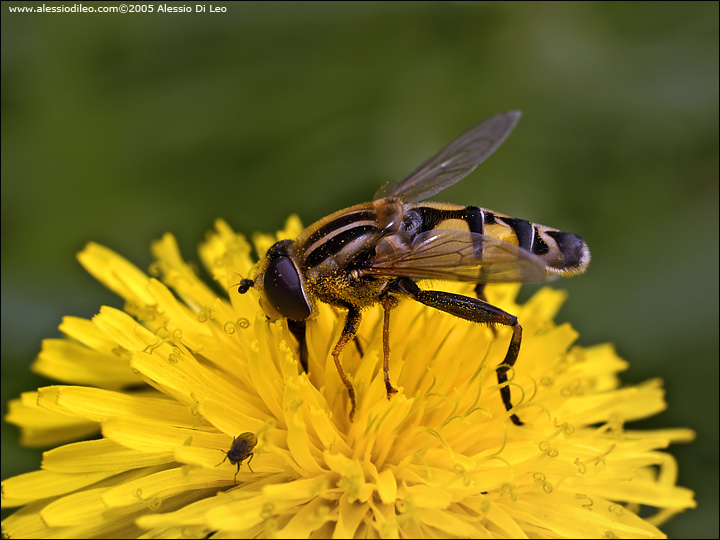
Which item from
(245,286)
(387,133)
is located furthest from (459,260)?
(387,133)

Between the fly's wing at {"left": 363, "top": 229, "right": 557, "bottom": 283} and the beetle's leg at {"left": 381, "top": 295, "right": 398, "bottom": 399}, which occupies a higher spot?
the fly's wing at {"left": 363, "top": 229, "right": 557, "bottom": 283}

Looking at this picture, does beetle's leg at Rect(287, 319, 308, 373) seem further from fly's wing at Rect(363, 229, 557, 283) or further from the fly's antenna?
fly's wing at Rect(363, 229, 557, 283)

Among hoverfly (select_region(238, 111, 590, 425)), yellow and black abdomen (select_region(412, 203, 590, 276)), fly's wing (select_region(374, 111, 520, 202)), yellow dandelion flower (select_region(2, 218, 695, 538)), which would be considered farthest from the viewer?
fly's wing (select_region(374, 111, 520, 202))

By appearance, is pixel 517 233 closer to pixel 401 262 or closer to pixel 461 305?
pixel 461 305

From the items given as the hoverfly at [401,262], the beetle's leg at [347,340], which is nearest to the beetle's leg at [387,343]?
the hoverfly at [401,262]

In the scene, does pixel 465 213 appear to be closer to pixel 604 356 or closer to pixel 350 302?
pixel 350 302

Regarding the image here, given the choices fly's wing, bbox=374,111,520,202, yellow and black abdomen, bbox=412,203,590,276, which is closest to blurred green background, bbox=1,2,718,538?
fly's wing, bbox=374,111,520,202
